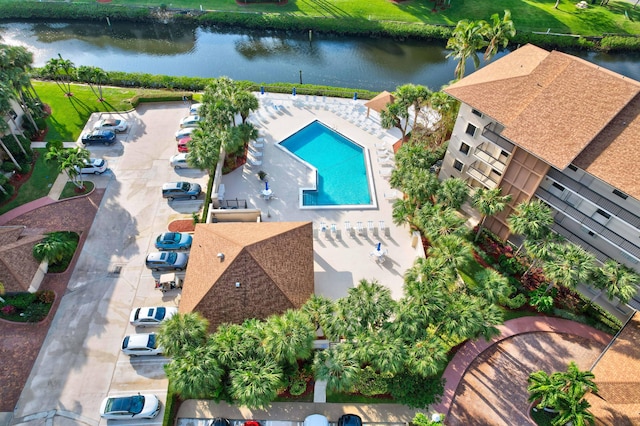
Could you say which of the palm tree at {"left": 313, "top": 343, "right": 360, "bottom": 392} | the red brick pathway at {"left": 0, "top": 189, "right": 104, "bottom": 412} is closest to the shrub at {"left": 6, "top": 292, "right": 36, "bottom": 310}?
the red brick pathway at {"left": 0, "top": 189, "right": 104, "bottom": 412}

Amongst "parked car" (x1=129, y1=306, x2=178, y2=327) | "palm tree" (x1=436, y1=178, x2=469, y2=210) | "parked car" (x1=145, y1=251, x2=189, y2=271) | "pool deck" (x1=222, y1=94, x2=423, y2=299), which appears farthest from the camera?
"pool deck" (x1=222, y1=94, x2=423, y2=299)

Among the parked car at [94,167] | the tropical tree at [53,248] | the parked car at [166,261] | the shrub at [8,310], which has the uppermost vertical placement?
the parked car at [94,167]

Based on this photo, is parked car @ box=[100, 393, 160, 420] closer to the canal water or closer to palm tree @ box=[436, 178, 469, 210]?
palm tree @ box=[436, 178, 469, 210]

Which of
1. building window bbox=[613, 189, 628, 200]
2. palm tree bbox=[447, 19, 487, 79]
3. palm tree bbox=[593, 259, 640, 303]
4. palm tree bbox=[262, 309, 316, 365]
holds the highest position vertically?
palm tree bbox=[447, 19, 487, 79]

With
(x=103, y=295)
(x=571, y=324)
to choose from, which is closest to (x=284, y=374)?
(x=103, y=295)

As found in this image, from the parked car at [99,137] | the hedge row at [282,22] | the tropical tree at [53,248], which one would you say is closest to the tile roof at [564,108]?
the tropical tree at [53,248]

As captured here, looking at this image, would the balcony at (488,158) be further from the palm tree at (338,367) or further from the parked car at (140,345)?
the parked car at (140,345)

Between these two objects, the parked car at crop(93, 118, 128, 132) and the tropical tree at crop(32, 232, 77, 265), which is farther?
the parked car at crop(93, 118, 128, 132)
